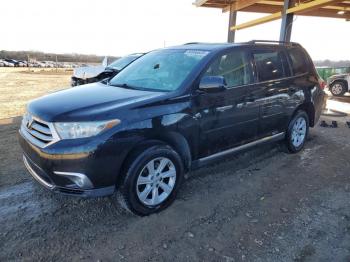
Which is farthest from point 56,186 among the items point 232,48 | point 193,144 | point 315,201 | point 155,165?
point 315,201

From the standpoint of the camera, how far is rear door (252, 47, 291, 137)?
419cm

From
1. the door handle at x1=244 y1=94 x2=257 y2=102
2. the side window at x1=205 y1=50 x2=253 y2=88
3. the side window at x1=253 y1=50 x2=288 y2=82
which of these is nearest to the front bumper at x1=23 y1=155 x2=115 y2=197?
the side window at x1=205 y1=50 x2=253 y2=88

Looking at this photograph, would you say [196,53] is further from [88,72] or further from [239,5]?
[239,5]

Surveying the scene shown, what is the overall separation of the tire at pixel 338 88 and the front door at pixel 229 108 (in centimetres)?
1135

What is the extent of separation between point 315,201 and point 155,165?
2065 mm

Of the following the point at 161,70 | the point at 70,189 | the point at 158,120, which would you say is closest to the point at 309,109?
the point at 161,70

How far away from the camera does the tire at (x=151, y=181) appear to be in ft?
9.61

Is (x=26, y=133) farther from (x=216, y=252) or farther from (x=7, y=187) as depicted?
(x=216, y=252)

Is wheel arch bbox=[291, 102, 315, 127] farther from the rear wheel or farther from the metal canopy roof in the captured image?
the rear wheel

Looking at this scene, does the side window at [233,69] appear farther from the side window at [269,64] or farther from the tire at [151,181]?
the tire at [151,181]

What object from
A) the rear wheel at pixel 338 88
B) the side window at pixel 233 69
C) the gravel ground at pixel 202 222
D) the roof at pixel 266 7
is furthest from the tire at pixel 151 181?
the rear wheel at pixel 338 88

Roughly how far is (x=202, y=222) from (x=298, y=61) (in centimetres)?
344

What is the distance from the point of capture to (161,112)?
307 cm

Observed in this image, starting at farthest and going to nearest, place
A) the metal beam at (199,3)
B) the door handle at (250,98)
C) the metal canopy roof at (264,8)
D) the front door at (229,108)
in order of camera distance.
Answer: the metal beam at (199,3) → the metal canopy roof at (264,8) → the door handle at (250,98) → the front door at (229,108)
